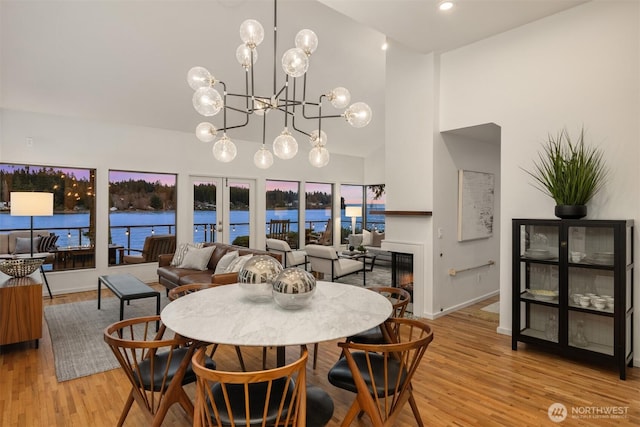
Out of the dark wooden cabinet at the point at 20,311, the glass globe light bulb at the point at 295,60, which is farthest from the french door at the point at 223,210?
the glass globe light bulb at the point at 295,60

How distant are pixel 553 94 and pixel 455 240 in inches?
80.0

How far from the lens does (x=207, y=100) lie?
246cm

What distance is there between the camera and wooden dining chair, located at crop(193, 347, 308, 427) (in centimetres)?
143

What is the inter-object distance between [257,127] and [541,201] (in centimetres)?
537

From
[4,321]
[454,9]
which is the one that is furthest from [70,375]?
[454,9]

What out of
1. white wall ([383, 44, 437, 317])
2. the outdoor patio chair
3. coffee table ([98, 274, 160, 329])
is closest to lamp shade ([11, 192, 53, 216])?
coffee table ([98, 274, 160, 329])

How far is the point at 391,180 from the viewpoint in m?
4.88

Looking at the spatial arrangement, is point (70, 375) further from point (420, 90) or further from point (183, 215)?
point (420, 90)

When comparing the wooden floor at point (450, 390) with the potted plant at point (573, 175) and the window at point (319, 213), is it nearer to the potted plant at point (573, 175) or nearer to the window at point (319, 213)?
the potted plant at point (573, 175)

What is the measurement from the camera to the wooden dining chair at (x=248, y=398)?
143 cm

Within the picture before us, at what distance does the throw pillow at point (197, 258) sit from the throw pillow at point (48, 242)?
223 centimetres

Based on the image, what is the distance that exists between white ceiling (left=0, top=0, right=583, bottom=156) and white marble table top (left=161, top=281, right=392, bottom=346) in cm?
267

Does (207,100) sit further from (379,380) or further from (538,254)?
(538,254)

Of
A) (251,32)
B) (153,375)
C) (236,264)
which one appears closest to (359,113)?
(251,32)
